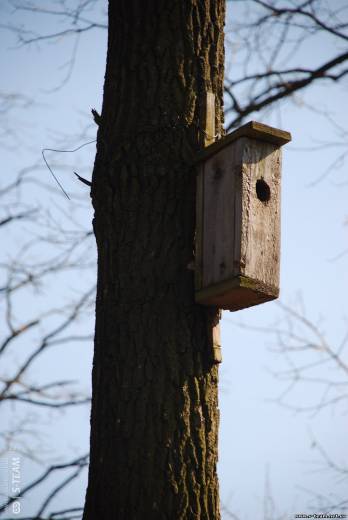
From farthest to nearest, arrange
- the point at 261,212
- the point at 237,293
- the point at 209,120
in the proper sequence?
A: the point at 209,120 → the point at 261,212 → the point at 237,293

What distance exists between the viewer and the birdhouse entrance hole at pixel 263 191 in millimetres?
2777

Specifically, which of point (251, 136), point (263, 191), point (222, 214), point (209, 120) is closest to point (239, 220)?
point (222, 214)

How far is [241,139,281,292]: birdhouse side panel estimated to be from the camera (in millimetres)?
2631

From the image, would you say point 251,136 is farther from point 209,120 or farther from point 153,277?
point 153,277

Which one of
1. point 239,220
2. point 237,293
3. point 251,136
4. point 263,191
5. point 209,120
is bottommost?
point 237,293

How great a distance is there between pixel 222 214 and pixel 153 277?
359 millimetres

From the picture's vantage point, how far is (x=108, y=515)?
2396mm

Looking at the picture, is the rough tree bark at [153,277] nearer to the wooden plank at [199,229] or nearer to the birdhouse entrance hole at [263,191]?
the wooden plank at [199,229]

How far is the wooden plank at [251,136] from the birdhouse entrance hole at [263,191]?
170mm

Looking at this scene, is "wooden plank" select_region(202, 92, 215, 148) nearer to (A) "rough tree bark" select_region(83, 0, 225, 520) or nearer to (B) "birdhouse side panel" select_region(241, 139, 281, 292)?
(A) "rough tree bark" select_region(83, 0, 225, 520)

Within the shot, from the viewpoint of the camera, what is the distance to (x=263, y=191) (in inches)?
110

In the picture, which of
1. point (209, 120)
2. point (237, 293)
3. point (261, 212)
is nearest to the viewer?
point (237, 293)

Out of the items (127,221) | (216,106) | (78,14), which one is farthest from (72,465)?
(78,14)

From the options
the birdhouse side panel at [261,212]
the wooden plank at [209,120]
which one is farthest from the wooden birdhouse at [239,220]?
the wooden plank at [209,120]
